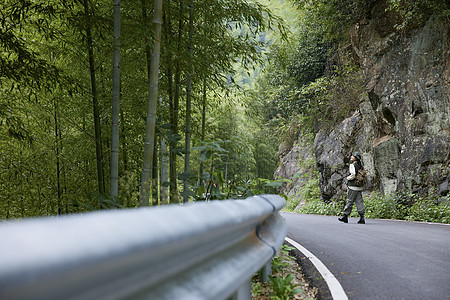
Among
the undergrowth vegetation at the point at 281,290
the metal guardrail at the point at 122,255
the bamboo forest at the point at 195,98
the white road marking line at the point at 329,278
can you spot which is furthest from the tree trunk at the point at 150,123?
the metal guardrail at the point at 122,255

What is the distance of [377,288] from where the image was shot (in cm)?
331

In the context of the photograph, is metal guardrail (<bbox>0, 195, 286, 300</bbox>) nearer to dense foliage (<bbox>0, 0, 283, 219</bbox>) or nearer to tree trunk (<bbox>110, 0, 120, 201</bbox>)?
tree trunk (<bbox>110, 0, 120, 201</bbox>)

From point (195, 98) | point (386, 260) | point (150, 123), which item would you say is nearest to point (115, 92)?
point (150, 123)

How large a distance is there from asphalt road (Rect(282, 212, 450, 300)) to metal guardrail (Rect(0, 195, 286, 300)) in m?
2.29

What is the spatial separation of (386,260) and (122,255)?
4.33m

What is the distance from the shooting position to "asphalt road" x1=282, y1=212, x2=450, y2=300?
3252mm

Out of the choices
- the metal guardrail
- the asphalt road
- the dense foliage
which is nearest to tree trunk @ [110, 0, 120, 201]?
the dense foliage

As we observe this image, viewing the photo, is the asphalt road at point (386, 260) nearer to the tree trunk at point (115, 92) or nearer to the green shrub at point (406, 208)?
the tree trunk at point (115, 92)

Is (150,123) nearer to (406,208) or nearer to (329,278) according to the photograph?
(329,278)

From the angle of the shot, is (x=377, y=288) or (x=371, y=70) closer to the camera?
(x=377, y=288)

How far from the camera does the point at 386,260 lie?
4.42 meters

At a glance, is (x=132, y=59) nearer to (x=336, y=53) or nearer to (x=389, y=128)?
(x=389, y=128)

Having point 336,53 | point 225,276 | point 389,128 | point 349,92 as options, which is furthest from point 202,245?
point 336,53

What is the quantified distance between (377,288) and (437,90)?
30.2 feet
